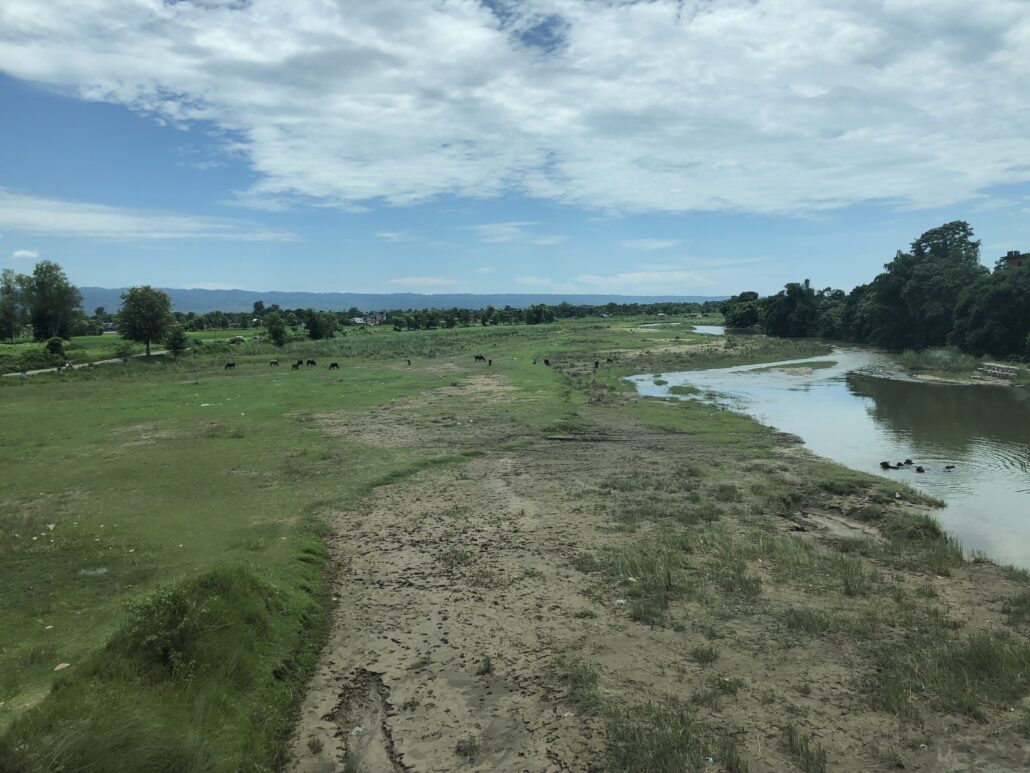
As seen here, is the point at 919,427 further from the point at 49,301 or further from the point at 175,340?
the point at 49,301

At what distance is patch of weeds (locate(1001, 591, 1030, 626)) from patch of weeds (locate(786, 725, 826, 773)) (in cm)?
618

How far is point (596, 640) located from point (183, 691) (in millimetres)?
6615

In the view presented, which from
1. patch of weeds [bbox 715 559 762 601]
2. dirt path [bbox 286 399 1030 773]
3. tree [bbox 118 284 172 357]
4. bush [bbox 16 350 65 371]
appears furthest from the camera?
tree [bbox 118 284 172 357]

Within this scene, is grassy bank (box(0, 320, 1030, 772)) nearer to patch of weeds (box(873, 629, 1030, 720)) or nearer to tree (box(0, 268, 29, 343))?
patch of weeds (box(873, 629, 1030, 720))

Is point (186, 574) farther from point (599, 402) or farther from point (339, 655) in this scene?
point (599, 402)

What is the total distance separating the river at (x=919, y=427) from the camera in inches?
774

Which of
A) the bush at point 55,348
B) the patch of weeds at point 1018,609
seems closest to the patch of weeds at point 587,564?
the patch of weeds at point 1018,609

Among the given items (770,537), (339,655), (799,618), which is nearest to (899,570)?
(770,537)

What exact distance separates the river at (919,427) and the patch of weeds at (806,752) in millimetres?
10920

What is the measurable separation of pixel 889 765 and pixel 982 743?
1548 millimetres

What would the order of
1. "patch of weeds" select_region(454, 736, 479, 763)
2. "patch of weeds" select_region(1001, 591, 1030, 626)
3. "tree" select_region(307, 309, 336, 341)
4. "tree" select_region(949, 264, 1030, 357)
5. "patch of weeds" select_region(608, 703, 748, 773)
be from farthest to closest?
1. "tree" select_region(307, 309, 336, 341)
2. "tree" select_region(949, 264, 1030, 357)
3. "patch of weeds" select_region(1001, 591, 1030, 626)
4. "patch of weeds" select_region(454, 736, 479, 763)
5. "patch of weeds" select_region(608, 703, 748, 773)

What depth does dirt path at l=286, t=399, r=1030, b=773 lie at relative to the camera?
862 centimetres

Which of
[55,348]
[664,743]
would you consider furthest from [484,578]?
[55,348]

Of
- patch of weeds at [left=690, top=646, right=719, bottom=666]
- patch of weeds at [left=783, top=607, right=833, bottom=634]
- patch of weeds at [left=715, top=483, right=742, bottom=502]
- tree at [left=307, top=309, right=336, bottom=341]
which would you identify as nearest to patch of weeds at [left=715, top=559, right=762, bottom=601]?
patch of weeds at [left=783, top=607, right=833, bottom=634]
